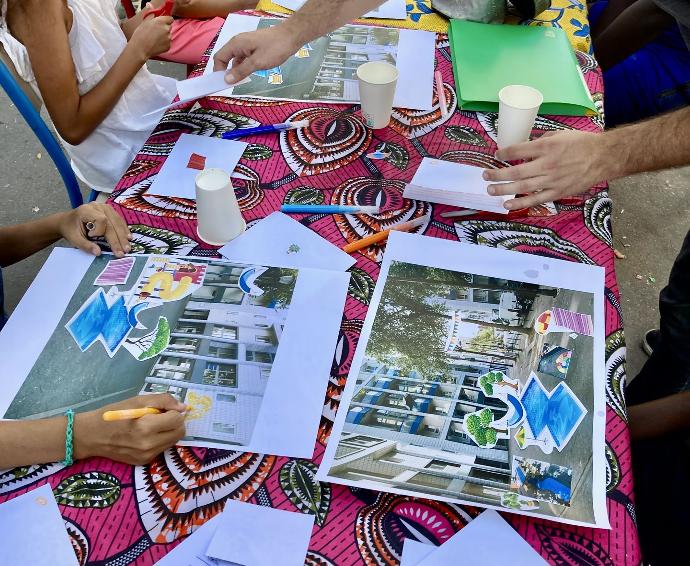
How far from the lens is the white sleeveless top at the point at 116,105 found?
124cm

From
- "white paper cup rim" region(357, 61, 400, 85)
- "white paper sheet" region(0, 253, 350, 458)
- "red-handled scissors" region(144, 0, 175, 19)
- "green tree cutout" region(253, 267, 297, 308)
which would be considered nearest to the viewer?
"white paper sheet" region(0, 253, 350, 458)

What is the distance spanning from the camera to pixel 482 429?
667 mm

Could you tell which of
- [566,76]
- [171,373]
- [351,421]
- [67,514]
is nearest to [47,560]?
[67,514]

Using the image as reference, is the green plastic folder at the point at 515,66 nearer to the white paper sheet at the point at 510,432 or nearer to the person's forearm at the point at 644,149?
the person's forearm at the point at 644,149

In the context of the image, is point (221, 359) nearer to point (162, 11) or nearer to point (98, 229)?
point (98, 229)

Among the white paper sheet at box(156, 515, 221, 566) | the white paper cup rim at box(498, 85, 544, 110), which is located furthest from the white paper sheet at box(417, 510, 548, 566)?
the white paper cup rim at box(498, 85, 544, 110)

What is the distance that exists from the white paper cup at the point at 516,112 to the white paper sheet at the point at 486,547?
2.14ft

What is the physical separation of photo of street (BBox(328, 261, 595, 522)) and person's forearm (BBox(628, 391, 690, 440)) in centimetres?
23

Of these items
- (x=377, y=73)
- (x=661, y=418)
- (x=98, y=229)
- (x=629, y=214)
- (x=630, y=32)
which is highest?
(x=377, y=73)

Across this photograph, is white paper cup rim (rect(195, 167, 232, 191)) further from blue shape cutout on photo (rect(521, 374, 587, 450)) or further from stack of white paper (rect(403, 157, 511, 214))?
blue shape cutout on photo (rect(521, 374, 587, 450))

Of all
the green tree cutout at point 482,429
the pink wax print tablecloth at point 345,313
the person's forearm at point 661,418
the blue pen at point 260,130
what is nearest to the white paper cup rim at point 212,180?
the pink wax print tablecloth at point 345,313

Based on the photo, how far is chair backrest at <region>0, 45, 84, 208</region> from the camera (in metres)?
1.14

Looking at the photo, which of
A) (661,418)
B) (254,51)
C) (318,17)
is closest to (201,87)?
(254,51)

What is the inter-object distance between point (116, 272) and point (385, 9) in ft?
2.93
